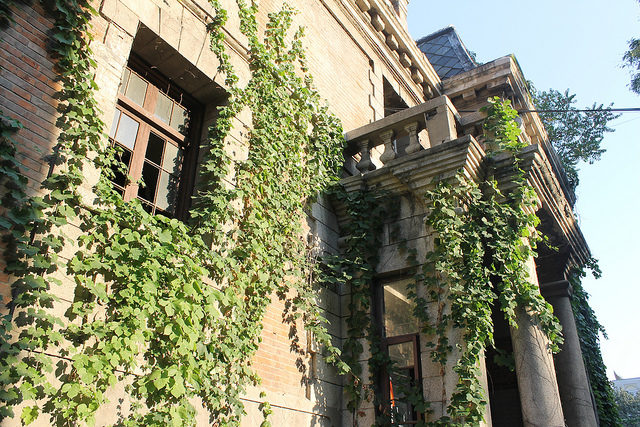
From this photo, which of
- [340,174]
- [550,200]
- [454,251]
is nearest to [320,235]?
[340,174]

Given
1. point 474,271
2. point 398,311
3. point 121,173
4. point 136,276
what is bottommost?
point 136,276

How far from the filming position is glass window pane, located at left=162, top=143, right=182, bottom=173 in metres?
5.55

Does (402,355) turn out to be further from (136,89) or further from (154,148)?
(136,89)

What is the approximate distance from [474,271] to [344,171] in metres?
2.69

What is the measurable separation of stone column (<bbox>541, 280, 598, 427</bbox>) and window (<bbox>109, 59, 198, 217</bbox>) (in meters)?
6.44

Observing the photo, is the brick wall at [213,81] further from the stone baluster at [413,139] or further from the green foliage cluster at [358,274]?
the stone baluster at [413,139]

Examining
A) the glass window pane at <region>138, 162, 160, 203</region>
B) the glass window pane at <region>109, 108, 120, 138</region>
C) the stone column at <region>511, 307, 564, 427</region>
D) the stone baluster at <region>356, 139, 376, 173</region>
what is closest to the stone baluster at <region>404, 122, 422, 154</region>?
the stone baluster at <region>356, 139, 376, 173</region>

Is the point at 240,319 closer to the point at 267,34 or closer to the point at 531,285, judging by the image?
the point at 531,285

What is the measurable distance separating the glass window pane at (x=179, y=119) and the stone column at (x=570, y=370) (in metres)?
6.61

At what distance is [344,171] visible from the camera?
7.70 m

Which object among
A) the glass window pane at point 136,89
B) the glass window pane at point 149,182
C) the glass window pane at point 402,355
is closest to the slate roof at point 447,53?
the glass window pane at point 402,355

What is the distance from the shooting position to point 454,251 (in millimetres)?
5875

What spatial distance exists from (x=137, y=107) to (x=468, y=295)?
410 cm

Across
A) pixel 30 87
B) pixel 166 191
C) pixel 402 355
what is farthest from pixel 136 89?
pixel 402 355
